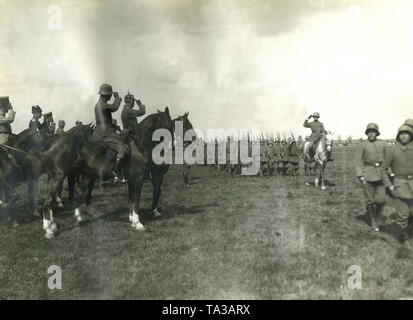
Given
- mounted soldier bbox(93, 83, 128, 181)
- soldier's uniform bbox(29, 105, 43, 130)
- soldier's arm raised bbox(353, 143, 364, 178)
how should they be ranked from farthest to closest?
1. soldier's uniform bbox(29, 105, 43, 130)
2. mounted soldier bbox(93, 83, 128, 181)
3. soldier's arm raised bbox(353, 143, 364, 178)

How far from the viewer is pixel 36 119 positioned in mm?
11539

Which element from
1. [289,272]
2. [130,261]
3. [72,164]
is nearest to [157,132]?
[72,164]

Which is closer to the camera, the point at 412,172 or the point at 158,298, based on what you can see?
the point at 158,298

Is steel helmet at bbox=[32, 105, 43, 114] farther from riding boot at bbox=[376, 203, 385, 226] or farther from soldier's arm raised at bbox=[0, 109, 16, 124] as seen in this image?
riding boot at bbox=[376, 203, 385, 226]

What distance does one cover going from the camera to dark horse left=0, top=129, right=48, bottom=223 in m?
10.7

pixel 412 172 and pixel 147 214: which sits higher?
pixel 412 172

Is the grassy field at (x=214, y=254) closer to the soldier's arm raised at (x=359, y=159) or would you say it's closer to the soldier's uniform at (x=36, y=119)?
the soldier's arm raised at (x=359, y=159)

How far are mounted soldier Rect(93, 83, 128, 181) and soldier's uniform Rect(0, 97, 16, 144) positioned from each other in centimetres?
300

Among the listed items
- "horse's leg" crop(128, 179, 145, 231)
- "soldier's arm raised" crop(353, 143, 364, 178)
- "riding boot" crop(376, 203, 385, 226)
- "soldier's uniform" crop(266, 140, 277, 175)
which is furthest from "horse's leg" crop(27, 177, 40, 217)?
"soldier's uniform" crop(266, 140, 277, 175)

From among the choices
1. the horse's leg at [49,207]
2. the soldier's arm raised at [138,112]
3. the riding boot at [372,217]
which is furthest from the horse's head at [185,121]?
the riding boot at [372,217]

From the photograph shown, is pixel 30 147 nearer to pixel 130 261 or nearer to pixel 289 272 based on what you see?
pixel 130 261
